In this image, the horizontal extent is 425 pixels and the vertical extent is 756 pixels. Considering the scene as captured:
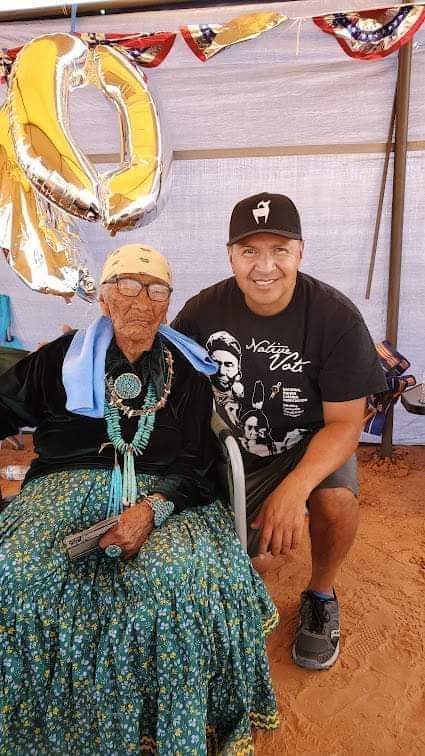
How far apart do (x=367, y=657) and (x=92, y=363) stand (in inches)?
59.9

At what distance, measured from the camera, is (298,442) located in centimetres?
227

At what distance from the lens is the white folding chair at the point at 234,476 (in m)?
1.74

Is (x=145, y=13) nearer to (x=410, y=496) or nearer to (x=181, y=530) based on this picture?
(x=181, y=530)

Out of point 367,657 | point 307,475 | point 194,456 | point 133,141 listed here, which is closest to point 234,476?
point 194,456

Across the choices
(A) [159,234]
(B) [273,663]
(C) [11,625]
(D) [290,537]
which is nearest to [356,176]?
(A) [159,234]

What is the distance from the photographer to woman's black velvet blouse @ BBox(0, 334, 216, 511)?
1896 mm

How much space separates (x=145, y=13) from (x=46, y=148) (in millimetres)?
1706

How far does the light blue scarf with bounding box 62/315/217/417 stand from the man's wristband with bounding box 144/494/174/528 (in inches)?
12.4

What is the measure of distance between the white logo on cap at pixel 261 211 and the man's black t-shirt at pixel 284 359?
0.32m

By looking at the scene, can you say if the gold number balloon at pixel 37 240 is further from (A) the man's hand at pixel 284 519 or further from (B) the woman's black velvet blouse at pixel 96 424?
(A) the man's hand at pixel 284 519

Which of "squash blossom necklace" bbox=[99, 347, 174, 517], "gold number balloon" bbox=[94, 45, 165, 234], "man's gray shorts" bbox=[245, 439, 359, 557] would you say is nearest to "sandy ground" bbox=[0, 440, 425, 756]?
"man's gray shorts" bbox=[245, 439, 359, 557]

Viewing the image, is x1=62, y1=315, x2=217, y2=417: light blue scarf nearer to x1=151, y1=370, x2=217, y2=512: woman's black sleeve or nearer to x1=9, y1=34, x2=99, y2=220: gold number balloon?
x1=151, y1=370, x2=217, y2=512: woman's black sleeve

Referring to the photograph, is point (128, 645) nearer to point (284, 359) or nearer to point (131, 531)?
point (131, 531)

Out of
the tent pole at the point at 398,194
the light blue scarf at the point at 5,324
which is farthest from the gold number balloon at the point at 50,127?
the light blue scarf at the point at 5,324
